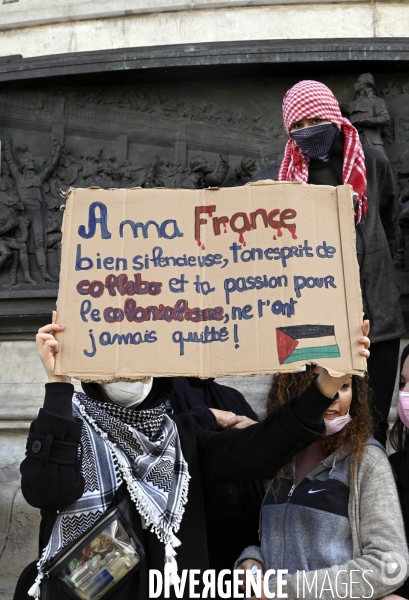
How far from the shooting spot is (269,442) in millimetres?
3131

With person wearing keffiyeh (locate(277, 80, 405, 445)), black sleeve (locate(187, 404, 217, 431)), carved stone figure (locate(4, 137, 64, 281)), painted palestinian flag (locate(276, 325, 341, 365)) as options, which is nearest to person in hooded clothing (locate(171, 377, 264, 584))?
black sleeve (locate(187, 404, 217, 431))

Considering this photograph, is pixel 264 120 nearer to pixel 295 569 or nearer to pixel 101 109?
pixel 101 109

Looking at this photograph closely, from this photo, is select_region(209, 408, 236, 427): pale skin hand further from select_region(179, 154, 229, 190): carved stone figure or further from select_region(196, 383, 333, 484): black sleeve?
select_region(179, 154, 229, 190): carved stone figure

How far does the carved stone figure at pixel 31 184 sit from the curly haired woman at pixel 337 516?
365 centimetres

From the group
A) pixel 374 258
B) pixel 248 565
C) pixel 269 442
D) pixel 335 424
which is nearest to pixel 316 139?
pixel 374 258

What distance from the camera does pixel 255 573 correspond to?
3160 mm

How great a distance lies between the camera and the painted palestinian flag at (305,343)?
300 centimetres

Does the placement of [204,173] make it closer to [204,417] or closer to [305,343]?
[204,417]

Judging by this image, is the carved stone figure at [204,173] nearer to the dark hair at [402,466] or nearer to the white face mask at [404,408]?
the dark hair at [402,466]

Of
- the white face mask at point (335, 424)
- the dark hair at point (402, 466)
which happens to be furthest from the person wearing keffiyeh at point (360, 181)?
the white face mask at point (335, 424)

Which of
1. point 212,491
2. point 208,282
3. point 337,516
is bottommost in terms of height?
point 337,516

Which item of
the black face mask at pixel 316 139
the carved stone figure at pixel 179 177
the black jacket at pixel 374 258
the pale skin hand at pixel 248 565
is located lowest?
the pale skin hand at pixel 248 565

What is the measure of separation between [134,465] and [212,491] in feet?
1.26

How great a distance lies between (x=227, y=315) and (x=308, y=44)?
11.4ft
